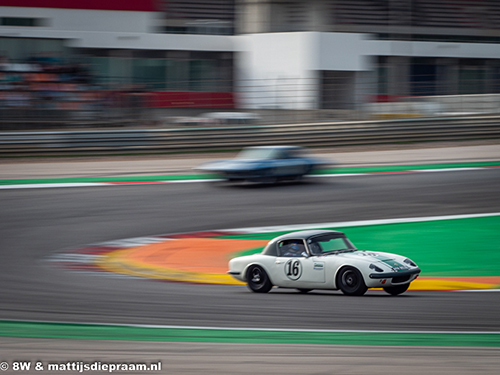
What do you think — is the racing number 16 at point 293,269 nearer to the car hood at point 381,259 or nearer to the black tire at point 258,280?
the black tire at point 258,280

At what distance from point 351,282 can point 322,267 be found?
0.35 meters

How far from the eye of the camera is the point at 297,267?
7855 millimetres

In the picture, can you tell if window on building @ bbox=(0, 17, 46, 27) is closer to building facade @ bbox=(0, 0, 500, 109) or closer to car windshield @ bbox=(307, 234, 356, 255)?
building facade @ bbox=(0, 0, 500, 109)

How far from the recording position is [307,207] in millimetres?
14484

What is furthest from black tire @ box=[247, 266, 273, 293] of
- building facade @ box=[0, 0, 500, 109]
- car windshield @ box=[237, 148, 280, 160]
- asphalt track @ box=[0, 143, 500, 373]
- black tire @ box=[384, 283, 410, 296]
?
building facade @ box=[0, 0, 500, 109]

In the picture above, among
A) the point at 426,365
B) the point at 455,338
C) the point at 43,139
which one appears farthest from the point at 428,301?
the point at 43,139

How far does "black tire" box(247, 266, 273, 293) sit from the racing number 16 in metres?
0.30

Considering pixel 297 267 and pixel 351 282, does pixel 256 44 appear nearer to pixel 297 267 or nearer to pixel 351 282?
pixel 297 267

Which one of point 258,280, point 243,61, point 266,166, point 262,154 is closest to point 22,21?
point 243,61

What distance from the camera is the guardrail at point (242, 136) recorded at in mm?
21594

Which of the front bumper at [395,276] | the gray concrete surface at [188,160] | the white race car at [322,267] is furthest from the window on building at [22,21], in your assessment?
the front bumper at [395,276]

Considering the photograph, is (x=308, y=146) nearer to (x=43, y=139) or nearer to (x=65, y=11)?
(x=43, y=139)

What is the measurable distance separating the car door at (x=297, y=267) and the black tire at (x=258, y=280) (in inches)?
5.1

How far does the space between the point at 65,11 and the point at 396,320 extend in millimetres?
26313
